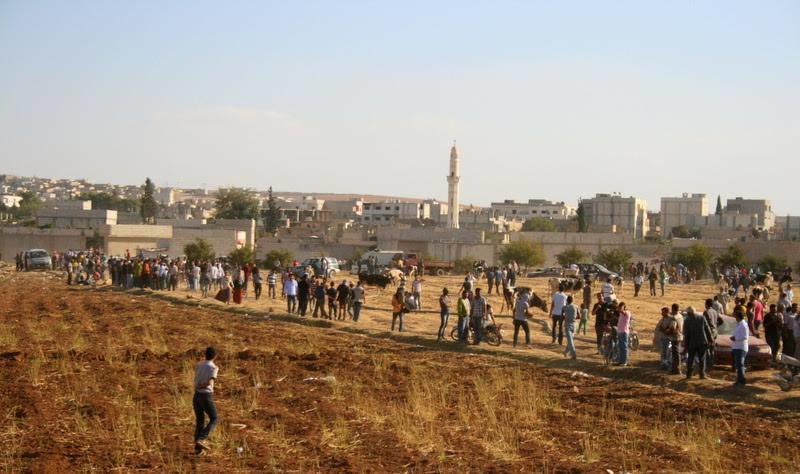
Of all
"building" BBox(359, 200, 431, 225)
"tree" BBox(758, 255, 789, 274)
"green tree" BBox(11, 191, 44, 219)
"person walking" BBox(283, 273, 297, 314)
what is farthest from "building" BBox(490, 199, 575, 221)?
"person walking" BBox(283, 273, 297, 314)

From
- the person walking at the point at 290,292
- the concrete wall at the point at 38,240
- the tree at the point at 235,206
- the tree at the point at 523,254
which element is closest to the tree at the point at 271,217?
the tree at the point at 235,206

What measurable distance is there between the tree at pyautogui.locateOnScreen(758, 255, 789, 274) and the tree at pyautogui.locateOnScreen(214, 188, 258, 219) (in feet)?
230

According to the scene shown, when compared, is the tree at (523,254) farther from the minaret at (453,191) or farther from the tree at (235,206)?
the tree at (235,206)

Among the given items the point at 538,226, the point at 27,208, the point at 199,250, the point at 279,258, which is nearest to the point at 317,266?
the point at 199,250

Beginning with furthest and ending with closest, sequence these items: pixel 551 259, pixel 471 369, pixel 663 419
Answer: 1. pixel 551 259
2. pixel 471 369
3. pixel 663 419

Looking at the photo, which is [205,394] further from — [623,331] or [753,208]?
[753,208]

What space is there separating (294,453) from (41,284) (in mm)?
37341

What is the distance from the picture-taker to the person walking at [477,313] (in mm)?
23109

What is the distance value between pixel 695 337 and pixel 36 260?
49.9 m

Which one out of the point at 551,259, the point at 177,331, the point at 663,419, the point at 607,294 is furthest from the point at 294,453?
the point at 551,259

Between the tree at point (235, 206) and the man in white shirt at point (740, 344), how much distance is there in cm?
10476

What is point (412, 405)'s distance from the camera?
51.1ft

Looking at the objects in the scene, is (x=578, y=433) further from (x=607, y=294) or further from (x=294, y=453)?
(x=607, y=294)

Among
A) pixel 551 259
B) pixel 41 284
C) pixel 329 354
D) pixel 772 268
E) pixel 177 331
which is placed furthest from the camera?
pixel 551 259
